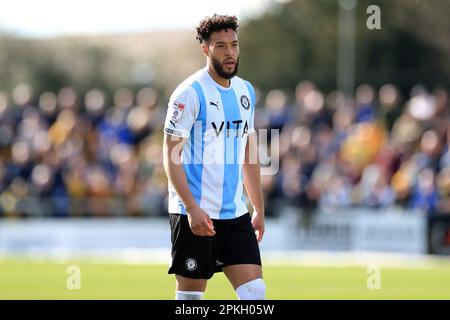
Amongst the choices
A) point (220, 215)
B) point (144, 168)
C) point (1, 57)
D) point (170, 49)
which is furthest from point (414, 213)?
point (170, 49)

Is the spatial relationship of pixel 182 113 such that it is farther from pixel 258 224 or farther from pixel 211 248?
pixel 258 224

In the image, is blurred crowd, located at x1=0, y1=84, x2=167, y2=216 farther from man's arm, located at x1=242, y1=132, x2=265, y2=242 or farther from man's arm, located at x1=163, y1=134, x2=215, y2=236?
man's arm, located at x1=163, y1=134, x2=215, y2=236

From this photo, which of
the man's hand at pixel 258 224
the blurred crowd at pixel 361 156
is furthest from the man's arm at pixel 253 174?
the blurred crowd at pixel 361 156

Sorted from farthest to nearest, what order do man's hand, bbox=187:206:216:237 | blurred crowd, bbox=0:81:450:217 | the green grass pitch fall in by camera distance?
blurred crowd, bbox=0:81:450:217 → the green grass pitch → man's hand, bbox=187:206:216:237

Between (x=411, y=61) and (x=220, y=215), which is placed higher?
(x=411, y=61)

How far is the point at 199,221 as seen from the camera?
769cm

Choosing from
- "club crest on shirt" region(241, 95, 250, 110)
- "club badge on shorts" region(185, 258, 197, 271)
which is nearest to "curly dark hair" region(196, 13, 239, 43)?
"club crest on shirt" region(241, 95, 250, 110)

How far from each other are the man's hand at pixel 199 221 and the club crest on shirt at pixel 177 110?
0.65m

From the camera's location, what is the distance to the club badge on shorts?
313 inches

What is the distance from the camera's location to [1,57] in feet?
197

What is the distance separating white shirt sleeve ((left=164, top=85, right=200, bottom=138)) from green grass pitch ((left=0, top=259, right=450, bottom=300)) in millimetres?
5835

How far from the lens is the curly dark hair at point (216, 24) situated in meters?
7.94
